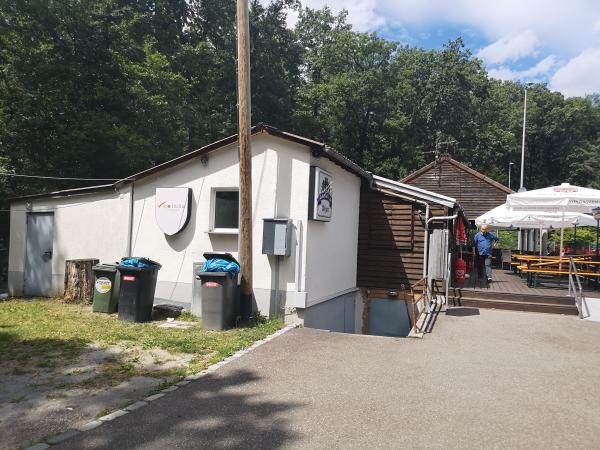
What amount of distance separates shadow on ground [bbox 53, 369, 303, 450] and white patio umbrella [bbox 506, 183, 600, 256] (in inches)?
375

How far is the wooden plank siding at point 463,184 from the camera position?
2848 cm

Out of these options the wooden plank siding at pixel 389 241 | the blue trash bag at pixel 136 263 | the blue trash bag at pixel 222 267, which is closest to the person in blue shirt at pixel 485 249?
the wooden plank siding at pixel 389 241

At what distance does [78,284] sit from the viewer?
1089 cm

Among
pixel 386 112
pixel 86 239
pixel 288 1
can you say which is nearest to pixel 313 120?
pixel 386 112

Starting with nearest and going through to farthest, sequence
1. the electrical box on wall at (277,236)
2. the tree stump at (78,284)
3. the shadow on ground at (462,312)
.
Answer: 1. the electrical box on wall at (277,236)
2. the shadow on ground at (462,312)
3. the tree stump at (78,284)

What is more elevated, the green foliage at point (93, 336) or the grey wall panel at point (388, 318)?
the green foliage at point (93, 336)

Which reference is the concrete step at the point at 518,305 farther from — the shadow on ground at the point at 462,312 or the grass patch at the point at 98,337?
the grass patch at the point at 98,337

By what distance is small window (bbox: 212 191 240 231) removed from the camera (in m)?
10.3

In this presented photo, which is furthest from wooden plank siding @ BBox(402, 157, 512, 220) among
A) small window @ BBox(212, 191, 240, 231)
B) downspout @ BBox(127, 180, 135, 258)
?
downspout @ BBox(127, 180, 135, 258)

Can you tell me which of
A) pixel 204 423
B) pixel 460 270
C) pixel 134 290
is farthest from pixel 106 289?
pixel 460 270

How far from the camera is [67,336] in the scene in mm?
7777

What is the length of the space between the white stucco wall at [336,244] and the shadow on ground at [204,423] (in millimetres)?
4387

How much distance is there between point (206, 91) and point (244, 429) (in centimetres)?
2885

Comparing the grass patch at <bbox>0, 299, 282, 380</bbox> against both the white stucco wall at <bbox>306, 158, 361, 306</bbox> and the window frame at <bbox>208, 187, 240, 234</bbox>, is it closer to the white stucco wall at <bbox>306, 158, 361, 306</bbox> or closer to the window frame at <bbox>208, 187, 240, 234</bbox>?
the white stucco wall at <bbox>306, 158, 361, 306</bbox>
